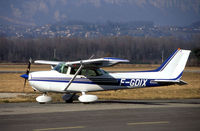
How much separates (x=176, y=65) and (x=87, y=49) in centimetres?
10360

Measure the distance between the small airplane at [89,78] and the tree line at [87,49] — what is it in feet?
304

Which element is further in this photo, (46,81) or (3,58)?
(3,58)

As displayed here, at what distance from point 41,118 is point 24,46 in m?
115

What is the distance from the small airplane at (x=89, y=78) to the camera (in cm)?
1750

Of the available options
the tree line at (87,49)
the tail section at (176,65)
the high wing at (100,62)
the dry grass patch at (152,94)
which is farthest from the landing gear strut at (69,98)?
the tree line at (87,49)

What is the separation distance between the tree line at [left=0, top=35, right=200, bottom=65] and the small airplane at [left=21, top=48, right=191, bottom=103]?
304 ft

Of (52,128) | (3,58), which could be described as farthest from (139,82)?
(3,58)

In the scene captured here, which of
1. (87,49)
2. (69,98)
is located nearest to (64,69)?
(69,98)

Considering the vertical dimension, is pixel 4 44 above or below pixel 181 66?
above

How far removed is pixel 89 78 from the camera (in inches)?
719

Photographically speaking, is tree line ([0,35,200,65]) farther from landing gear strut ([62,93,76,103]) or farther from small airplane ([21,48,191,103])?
small airplane ([21,48,191,103])

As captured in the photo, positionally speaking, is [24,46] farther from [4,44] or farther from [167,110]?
[167,110]

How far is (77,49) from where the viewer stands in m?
121

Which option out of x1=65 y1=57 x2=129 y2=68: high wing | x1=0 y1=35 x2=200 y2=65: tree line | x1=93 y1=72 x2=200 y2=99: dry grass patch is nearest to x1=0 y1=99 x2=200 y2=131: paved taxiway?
x1=65 y1=57 x2=129 y2=68: high wing
